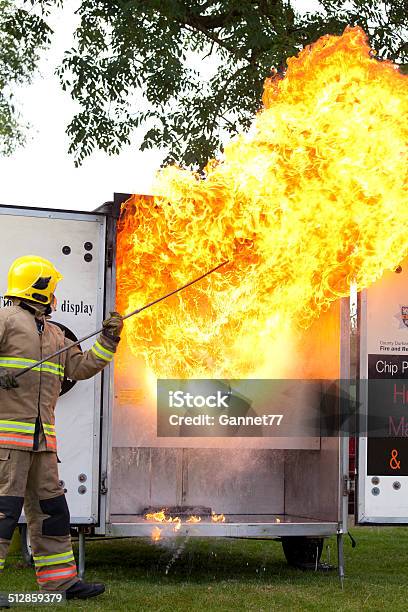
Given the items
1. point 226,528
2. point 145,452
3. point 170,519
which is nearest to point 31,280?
Result: point 226,528

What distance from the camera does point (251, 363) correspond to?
9156mm

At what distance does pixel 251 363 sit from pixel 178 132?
565 centimetres

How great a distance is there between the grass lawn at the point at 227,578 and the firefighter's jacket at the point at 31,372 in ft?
3.60

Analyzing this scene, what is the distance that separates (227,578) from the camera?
27.7 feet

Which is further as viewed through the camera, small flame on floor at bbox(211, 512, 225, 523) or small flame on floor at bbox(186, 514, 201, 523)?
small flame on floor at bbox(211, 512, 225, 523)

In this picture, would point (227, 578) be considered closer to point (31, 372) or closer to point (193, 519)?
point (193, 519)

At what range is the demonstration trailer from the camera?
7.85m

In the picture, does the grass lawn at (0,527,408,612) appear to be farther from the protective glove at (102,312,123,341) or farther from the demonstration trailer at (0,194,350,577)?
the protective glove at (102,312,123,341)

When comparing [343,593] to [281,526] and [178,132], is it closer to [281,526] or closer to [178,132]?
[281,526]

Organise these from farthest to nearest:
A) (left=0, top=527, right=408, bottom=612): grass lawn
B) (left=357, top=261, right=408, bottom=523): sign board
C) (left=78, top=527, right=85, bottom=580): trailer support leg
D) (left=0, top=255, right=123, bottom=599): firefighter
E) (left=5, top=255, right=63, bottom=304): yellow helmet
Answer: (left=357, top=261, right=408, bottom=523): sign board < (left=78, top=527, right=85, bottom=580): trailer support leg < (left=0, top=527, right=408, bottom=612): grass lawn < (left=5, top=255, right=63, bottom=304): yellow helmet < (left=0, top=255, right=123, bottom=599): firefighter

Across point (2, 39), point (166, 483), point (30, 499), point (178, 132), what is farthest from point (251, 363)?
point (2, 39)

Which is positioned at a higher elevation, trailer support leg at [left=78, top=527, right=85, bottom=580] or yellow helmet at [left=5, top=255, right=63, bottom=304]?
yellow helmet at [left=5, top=255, right=63, bottom=304]

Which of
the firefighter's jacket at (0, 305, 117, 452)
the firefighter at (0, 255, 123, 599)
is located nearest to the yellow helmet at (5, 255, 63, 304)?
the firefighter at (0, 255, 123, 599)

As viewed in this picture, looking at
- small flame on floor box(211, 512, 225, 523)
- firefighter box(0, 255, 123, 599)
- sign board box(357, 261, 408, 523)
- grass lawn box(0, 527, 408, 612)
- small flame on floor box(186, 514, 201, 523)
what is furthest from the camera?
small flame on floor box(211, 512, 225, 523)
